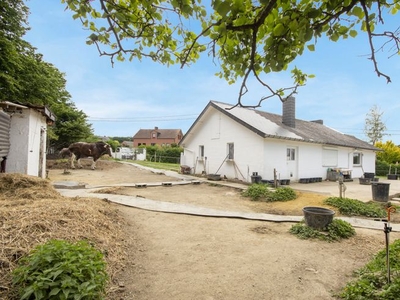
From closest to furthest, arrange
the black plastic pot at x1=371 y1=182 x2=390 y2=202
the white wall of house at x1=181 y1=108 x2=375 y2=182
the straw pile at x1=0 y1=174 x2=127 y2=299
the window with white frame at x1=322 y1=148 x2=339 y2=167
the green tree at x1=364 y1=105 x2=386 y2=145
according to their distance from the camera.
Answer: the straw pile at x1=0 y1=174 x2=127 y2=299 → the black plastic pot at x1=371 y1=182 x2=390 y2=202 → the white wall of house at x1=181 y1=108 x2=375 y2=182 → the window with white frame at x1=322 y1=148 x2=339 y2=167 → the green tree at x1=364 y1=105 x2=386 y2=145

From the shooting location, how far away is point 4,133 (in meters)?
6.91

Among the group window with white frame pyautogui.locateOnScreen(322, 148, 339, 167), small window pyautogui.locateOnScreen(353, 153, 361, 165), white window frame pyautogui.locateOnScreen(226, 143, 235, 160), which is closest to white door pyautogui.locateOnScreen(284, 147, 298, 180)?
window with white frame pyautogui.locateOnScreen(322, 148, 339, 167)

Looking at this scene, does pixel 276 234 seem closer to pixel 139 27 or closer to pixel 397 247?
pixel 397 247

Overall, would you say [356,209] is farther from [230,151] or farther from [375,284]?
[230,151]

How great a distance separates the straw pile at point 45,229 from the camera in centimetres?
266

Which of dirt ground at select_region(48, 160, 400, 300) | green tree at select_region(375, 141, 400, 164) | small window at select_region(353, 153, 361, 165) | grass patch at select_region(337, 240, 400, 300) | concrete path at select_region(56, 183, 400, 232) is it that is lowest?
dirt ground at select_region(48, 160, 400, 300)

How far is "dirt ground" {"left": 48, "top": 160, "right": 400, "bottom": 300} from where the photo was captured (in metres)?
2.87

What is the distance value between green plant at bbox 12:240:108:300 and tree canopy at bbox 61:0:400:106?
2132 millimetres

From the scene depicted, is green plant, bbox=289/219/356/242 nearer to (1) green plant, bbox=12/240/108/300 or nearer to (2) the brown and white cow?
(1) green plant, bbox=12/240/108/300

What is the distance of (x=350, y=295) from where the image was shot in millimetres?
2650

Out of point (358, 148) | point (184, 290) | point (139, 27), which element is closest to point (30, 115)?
point (139, 27)

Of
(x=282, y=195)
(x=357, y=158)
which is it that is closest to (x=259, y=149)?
(x=282, y=195)

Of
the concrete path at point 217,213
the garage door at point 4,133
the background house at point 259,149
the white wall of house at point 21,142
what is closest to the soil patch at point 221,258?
the concrete path at point 217,213

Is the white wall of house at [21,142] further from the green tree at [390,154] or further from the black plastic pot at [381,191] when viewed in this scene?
the green tree at [390,154]
